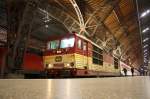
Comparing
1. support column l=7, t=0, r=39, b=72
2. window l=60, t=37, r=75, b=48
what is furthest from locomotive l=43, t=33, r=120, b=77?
support column l=7, t=0, r=39, b=72

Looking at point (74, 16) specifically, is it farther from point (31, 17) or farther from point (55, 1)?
point (31, 17)

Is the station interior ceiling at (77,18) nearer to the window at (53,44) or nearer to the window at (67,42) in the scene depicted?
the window at (53,44)

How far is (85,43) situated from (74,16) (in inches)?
260

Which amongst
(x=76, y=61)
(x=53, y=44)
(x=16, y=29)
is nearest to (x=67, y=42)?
(x=53, y=44)

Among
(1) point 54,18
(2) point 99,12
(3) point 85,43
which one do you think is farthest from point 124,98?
(2) point 99,12

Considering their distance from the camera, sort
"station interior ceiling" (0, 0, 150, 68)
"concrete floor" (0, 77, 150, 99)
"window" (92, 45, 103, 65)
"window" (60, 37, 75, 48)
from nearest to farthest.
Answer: "concrete floor" (0, 77, 150, 99), "window" (60, 37, 75, 48), "window" (92, 45, 103, 65), "station interior ceiling" (0, 0, 150, 68)

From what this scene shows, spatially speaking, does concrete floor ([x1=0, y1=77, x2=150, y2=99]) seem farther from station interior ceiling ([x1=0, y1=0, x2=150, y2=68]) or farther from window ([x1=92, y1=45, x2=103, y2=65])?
station interior ceiling ([x1=0, y1=0, x2=150, y2=68])

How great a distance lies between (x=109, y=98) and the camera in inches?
61.5

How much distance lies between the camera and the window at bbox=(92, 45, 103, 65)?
10555 millimetres

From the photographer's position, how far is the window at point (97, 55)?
34.6ft

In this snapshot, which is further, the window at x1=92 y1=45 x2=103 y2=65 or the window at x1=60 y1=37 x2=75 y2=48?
the window at x1=92 y1=45 x2=103 y2=65

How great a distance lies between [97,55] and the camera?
11.2 meters

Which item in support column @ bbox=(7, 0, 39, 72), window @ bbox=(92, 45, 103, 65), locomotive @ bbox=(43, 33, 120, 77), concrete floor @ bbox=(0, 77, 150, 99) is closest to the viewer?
concrete floor @ bbox=(0, 77, 150, 99)

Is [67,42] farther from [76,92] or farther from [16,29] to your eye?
[76,92]
